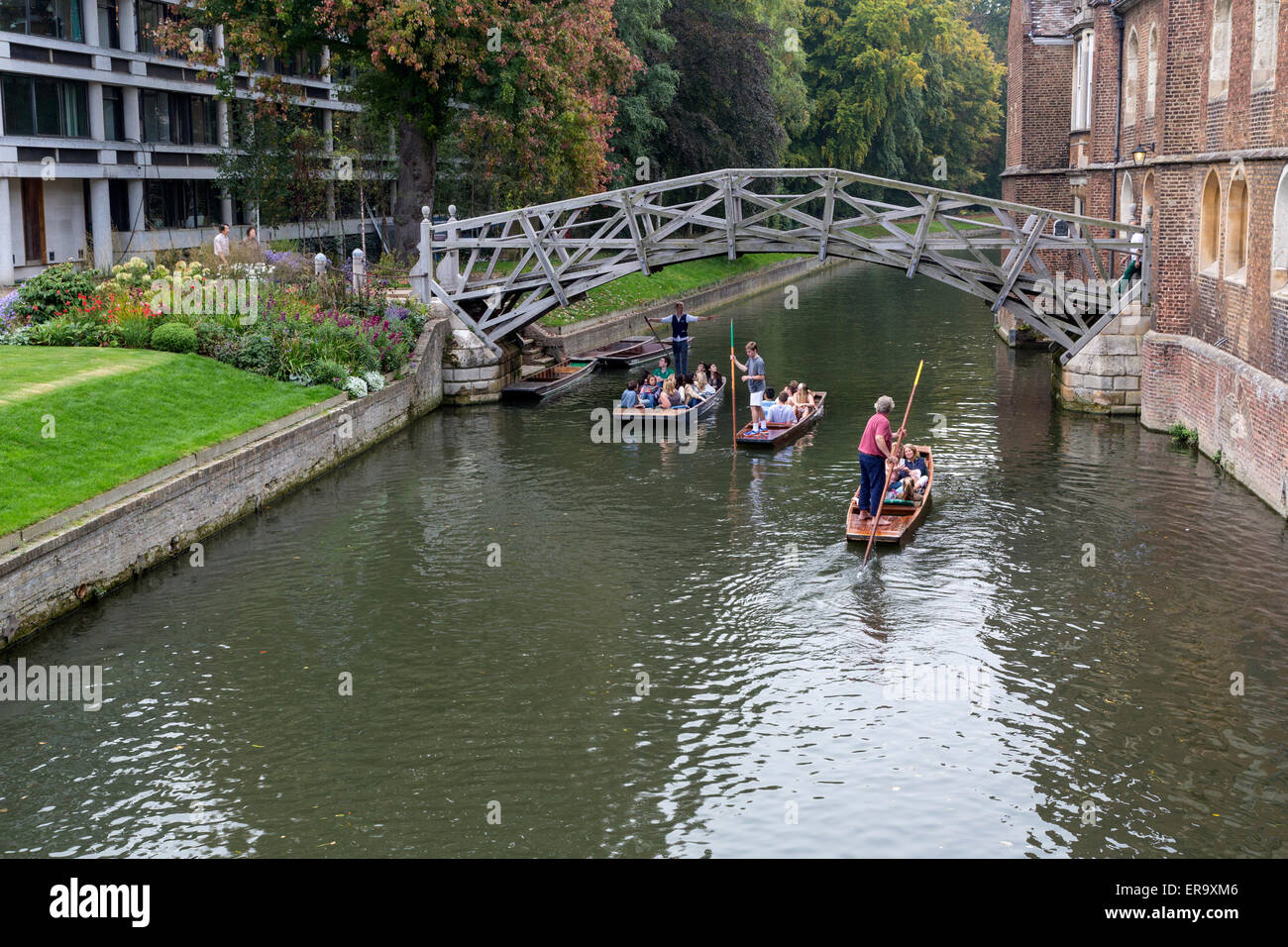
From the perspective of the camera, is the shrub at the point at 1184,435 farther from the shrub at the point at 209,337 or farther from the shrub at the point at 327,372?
the shrub at the point at 209,337

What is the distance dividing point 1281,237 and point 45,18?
93.5ft

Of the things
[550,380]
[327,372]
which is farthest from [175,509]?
[550,380]

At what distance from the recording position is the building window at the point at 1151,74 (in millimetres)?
25641

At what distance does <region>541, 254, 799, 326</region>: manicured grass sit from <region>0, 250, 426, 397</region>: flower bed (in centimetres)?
964

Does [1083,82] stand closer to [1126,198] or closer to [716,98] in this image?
[1126,198]

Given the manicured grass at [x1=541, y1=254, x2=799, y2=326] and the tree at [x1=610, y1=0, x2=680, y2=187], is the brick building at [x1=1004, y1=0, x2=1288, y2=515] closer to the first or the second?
the manicured grass at [x1=541, y1=254, x2=799, y2=326]

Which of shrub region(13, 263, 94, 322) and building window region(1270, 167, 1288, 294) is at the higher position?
building window region(1270, 167, 1288, 294)

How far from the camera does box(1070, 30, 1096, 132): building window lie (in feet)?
105

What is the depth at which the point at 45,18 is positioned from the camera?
32.8 m

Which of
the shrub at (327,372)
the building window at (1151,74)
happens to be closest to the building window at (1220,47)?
the building window at (1151,74)

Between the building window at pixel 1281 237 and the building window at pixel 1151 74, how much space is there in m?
9.10

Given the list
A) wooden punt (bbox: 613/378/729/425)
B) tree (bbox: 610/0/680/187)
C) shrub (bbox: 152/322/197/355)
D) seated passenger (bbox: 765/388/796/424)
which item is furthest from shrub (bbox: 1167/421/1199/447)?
tree (bbox: 610/0/680/187)

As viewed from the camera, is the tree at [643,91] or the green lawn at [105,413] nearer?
the green lawn at [105,413]

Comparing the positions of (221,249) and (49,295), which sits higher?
(221,249)
